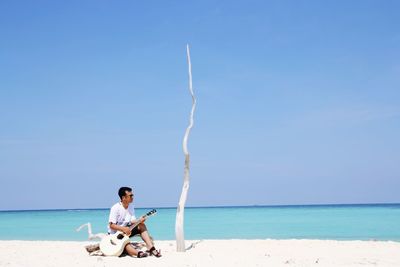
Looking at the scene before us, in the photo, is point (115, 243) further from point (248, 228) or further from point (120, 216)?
point (248, 228)

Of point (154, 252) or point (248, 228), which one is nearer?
point (154, 252)

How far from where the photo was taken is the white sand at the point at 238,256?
283 inches

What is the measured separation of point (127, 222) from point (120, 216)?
16 centimetres

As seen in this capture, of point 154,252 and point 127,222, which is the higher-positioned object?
point 127,222

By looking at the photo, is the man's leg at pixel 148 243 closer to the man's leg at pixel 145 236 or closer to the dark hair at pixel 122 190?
the man's leg at pixel 145 236

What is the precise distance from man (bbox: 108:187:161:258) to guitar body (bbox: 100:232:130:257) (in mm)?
83

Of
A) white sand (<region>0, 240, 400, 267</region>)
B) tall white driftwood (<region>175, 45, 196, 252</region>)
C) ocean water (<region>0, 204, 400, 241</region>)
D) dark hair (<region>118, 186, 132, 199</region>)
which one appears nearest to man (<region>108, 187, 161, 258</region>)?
dark hair (<region>118, 186, 132, 199</region>)

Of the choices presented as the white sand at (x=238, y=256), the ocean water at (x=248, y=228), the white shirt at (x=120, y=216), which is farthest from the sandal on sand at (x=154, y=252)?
the ocean water at (x=248, y=228)

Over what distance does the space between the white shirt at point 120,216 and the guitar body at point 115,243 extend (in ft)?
0.44

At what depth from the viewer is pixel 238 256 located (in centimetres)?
798

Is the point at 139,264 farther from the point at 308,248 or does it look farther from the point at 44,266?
the point at 308,248

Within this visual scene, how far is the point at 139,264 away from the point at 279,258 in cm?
233

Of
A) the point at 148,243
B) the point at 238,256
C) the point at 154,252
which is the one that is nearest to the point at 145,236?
the point at 148,243

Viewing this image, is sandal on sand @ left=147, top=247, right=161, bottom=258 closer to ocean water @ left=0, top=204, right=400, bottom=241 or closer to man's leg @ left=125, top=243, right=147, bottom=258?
man's leg @ left=125, top=243, right=147, bottom=258
